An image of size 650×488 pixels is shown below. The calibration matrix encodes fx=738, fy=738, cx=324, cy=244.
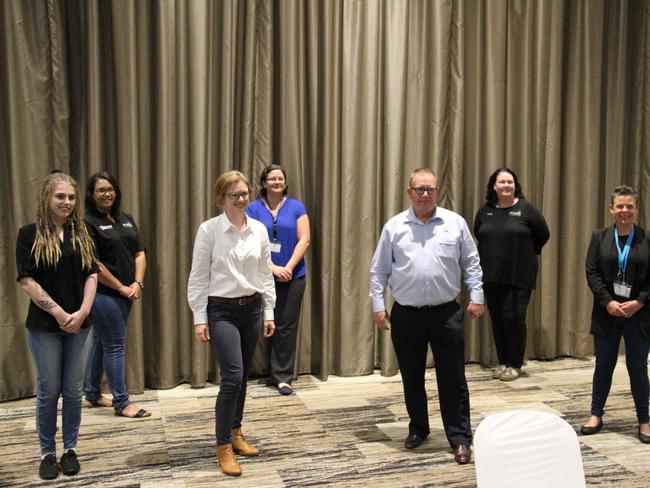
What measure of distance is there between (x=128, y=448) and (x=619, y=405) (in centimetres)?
305

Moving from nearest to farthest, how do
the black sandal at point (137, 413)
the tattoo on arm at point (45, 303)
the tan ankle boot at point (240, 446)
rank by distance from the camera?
the tattoo on arm at point (45, 303) → the tan ankle boot at point (240, 446) → the black sandal at point (137, 413)

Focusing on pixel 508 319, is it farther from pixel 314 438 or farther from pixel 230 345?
pixel 230 345

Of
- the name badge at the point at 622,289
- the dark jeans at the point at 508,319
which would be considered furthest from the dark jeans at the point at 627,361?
the dark jeans at the point at 508,319

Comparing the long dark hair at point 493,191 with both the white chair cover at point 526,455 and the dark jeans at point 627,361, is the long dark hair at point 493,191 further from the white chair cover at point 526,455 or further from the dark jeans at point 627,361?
the white chair cover at point 526,455

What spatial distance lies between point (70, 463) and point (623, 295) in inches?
119

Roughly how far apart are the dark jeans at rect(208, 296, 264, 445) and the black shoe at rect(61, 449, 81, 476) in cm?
71

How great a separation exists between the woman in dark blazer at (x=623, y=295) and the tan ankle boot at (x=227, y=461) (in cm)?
199

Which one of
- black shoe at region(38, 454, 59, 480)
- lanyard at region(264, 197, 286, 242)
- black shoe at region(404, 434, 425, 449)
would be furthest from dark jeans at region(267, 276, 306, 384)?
black shoe at region(38, 454, 59, 480)

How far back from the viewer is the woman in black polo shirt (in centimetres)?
439

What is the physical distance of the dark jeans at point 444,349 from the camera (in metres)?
3.79

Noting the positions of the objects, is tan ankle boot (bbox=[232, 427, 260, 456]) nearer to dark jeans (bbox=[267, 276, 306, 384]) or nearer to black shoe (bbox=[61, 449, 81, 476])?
black shoe (bbox=[61, 449, 81, 476])

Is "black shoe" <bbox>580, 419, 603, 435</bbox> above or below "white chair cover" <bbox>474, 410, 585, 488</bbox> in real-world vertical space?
below

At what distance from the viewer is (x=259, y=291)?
364cm

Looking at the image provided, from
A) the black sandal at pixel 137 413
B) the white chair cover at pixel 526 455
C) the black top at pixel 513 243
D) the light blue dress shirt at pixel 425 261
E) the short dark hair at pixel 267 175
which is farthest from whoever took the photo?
the black top at pixel 513 243
